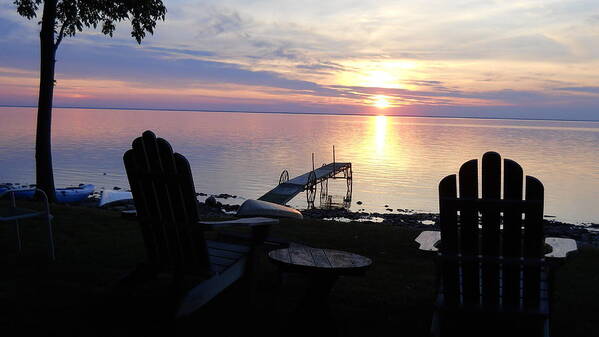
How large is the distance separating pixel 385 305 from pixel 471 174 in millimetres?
1810

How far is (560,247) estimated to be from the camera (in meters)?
4.23

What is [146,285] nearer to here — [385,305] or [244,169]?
[385,305]

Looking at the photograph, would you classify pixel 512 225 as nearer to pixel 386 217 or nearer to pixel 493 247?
pixel 493 247

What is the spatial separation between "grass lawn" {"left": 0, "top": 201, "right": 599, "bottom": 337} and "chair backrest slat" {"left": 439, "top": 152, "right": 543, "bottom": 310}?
0.80 m

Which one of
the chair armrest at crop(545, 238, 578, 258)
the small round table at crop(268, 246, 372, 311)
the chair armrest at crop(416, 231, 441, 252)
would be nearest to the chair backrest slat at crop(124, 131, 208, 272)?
the small round table at crop(268, 246, 372, 311)

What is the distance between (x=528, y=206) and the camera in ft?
10.4

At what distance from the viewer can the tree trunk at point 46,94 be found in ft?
35.6

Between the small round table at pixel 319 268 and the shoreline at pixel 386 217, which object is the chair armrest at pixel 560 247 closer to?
the small round table at pixel 319 268

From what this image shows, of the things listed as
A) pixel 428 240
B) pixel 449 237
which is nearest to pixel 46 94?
pixel 428 240

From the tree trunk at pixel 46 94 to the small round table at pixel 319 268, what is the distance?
9.02 meters

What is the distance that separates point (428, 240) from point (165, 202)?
225 cm

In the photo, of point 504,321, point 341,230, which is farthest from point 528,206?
point 341,230

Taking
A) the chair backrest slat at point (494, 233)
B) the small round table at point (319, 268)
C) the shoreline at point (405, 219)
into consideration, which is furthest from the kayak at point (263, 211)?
the shoreline at point (405, 219)

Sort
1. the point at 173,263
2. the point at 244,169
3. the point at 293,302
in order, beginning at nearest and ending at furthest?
the point at 173,263 < the point at 293,302 < the point at 244,169
